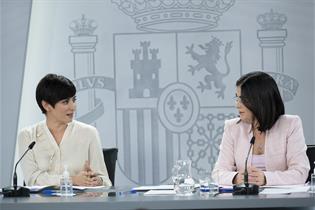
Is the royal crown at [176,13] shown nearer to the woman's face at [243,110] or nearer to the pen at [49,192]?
the woman's face at [243,110]

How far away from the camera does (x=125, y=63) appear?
Result: 5.31 metres

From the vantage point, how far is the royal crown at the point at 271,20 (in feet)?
17.2

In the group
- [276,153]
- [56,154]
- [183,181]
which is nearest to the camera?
[183,181]

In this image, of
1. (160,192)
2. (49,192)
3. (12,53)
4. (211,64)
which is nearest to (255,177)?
(160,192)

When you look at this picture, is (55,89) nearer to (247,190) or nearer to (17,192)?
(17,192)

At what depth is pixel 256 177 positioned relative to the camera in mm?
3500

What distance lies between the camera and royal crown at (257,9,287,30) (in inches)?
206

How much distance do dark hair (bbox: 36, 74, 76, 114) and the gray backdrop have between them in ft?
4.13

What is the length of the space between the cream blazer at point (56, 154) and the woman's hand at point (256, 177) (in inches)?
33.4

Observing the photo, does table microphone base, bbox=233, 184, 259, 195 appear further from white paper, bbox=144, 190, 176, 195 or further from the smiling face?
the smiling face

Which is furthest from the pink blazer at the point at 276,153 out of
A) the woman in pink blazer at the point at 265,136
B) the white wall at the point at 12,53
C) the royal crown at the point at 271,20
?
the white wall at the point at 12,53

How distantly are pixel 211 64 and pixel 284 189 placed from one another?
83.5 inches

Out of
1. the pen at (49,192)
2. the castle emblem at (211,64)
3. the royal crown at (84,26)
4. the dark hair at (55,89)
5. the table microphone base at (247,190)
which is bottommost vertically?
the pen at (49,192)

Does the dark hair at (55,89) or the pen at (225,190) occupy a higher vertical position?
the dark hair at (55,89)
